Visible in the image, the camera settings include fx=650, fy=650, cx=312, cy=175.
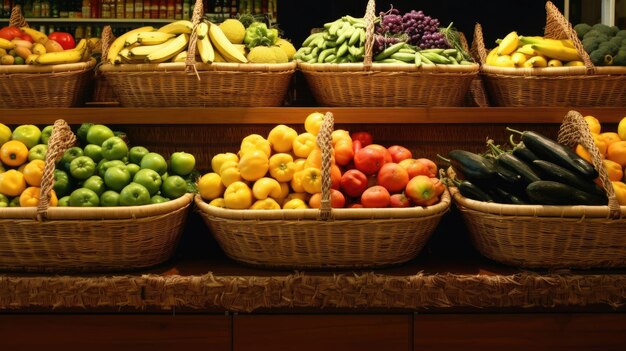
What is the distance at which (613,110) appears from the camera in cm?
230

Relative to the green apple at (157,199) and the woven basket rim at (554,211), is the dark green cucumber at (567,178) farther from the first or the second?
the green apple at (157,199)

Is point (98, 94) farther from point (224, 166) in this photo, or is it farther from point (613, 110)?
point (613, 110)

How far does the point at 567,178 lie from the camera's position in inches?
78.4

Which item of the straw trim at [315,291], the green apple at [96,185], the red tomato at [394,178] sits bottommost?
the straw trim at [315,291]

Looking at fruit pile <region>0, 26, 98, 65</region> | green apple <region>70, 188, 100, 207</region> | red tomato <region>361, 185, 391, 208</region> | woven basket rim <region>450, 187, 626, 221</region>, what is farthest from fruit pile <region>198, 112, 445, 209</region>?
fruit pile <region>0, 26, 98, 65</region>

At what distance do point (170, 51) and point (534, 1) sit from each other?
3533 mm

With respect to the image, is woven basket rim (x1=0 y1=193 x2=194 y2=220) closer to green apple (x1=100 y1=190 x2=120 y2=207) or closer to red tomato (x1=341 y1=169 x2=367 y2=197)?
green apple (x1=100 y1=190 x2=120 y2=207)

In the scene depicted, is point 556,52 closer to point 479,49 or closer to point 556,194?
point 479,49

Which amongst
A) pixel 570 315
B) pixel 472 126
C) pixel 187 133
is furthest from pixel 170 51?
pixel 570 315

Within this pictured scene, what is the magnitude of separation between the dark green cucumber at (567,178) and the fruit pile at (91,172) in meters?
1.15

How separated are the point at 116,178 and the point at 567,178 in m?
1.39

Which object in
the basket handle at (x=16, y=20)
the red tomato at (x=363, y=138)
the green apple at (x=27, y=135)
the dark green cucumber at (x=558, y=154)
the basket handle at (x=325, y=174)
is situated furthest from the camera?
the basket handle at (x=16, y=20)

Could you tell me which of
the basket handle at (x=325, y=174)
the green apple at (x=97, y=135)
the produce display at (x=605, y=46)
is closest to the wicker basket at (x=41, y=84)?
the green apple at (x=97, y=135)

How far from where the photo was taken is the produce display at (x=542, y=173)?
195cm
